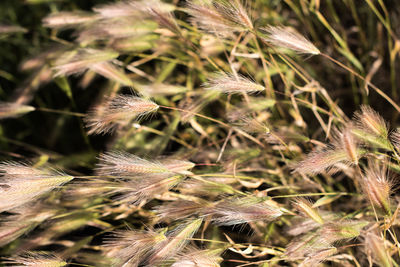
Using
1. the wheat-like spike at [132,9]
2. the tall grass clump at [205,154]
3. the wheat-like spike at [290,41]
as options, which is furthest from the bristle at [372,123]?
the wheat-like spike at [132,9]

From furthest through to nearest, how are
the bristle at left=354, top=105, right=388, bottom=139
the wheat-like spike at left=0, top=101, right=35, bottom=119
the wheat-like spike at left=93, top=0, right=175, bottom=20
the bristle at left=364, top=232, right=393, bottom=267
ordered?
the wheat-like spike at left=0, top=101, right=35, bottom=119 < the wheat-like spike at left=93, top=0, right=175, bottom=20 < the bristle at left=354, top=105, right=388, bottom=139 < the bristle at left=364, top=232, right=393, bottom=267

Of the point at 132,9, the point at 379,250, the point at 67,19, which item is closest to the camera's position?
the point at 379,250

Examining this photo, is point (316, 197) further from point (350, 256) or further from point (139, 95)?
point (139, 95)

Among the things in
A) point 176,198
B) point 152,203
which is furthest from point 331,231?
point 152,203

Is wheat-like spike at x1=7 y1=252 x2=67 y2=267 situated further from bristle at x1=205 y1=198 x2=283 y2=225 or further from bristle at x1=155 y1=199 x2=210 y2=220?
bristle at x1=205 y1=198 x2=283 y2=225

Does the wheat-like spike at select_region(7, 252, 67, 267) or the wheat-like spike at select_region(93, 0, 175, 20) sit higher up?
the wheat-like spike at select_region(93, 0, 175, 20)

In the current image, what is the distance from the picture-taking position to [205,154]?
46.2 inches

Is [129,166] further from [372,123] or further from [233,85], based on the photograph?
[372,123]

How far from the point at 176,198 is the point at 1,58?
1.21 m

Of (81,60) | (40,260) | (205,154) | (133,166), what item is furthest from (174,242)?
(81,60)

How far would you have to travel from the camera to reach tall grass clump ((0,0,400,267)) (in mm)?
843

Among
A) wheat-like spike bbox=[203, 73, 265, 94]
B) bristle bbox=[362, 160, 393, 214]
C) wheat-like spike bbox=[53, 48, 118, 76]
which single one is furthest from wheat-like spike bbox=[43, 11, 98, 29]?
bristle bbox=[362, 160, 393, 214]

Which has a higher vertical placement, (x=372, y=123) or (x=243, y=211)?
(x=372, y=123)

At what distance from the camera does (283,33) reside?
3.10ft
